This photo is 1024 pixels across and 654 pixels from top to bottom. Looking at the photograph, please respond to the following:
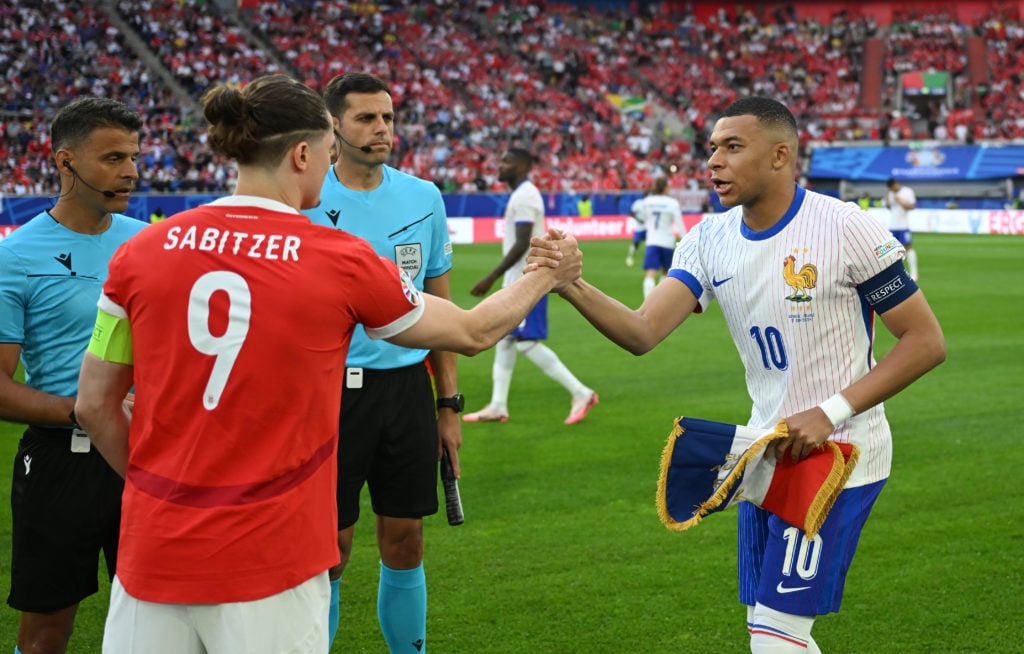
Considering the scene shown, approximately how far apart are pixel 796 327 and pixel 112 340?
217cm

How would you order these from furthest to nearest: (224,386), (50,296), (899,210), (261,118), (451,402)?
1. (899,210)
2. (451,402)
3. (50,296)
4. (261,118)
5. (224,386)

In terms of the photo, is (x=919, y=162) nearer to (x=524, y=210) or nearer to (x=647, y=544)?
(x=524, y=210)

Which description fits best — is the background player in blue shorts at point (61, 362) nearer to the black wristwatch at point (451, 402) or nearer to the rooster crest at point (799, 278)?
the black wristwatch at point (451, 402)

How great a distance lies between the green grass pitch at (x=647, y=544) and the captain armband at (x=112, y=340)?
2750 millimetres

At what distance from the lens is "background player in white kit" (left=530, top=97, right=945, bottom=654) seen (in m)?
3.53

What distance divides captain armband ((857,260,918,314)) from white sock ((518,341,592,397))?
6.70 m

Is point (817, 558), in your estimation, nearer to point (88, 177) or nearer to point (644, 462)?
point (88, 177)

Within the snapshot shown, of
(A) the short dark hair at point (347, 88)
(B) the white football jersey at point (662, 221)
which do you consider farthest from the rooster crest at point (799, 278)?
(B) the white football jersey at point (662, 221)

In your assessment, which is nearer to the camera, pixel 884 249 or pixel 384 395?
pixel 884 249

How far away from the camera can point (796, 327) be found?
3.68 meters

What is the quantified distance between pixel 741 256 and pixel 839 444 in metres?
0.72

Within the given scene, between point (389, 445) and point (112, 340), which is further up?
point (112, 340)

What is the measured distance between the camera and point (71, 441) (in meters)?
3.75

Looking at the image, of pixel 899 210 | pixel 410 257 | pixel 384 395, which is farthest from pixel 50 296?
pixel 899 210
